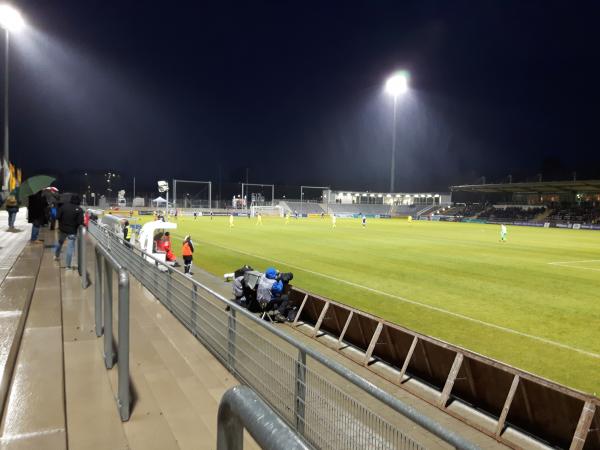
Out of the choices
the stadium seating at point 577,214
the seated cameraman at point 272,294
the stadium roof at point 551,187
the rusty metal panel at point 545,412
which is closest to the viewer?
the rusty metal panel at point 545,412

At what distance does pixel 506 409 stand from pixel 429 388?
1.51m

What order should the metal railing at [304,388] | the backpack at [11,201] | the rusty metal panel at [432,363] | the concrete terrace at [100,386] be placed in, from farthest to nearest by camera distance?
the backpack at [11,201], the rusty metal panel at [432,363], the concrete terrace at [100,386], the metal railing at [304,388]

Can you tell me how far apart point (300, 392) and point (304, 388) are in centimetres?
12

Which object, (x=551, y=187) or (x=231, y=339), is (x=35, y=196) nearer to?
(x=231, y=339)

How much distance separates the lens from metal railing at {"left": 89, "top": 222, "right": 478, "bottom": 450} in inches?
100

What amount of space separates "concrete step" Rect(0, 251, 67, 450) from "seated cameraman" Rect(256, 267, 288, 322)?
4.49 meters

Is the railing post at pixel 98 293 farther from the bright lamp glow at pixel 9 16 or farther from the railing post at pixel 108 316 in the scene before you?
the bright lamp glow at pixel 9 16

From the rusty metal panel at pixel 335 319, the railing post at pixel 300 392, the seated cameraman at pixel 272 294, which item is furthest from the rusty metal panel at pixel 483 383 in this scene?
the railing post at pixel 300 392

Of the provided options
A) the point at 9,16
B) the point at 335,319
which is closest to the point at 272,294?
the point at 335,319

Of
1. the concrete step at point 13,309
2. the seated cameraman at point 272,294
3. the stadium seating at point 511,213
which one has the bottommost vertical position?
the seated cameraman at point 272,294

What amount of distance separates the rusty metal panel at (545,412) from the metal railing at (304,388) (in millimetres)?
1574

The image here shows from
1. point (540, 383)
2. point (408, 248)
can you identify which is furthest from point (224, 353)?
A: point (408, 248)

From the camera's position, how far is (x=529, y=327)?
1036 centimetres

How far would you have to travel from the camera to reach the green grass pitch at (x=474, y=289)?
8.91m
